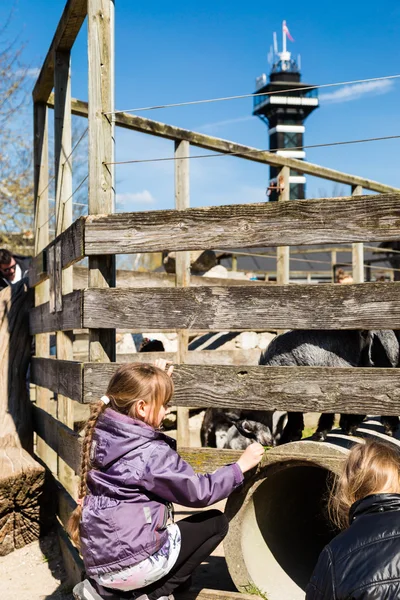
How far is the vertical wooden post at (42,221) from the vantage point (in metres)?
6.38

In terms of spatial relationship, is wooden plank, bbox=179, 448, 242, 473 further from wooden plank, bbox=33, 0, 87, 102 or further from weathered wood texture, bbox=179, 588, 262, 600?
wooden plank, bbox=33, 0, 87, 102

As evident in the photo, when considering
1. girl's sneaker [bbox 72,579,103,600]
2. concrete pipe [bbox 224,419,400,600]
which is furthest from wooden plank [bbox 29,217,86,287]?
girl's sneaker [bbox 72,579,103,600]

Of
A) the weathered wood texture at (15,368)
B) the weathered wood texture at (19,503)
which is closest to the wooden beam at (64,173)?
the weathered wood texture at (19,503)

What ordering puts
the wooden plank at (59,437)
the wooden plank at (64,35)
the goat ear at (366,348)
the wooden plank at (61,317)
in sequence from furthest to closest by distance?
the wooden plank at (64,35)
the wooden plank at (59,437)
the wooden plank at (61,317)
the goat ear at (366,348)

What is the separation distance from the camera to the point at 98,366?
391cm

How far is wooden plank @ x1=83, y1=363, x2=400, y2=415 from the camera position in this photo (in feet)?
10.9

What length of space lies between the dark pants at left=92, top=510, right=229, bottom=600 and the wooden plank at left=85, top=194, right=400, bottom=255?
129 cm

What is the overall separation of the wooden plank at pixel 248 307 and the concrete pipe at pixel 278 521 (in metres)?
0.57

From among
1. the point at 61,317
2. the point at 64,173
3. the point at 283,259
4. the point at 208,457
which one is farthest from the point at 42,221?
the point at 208,457

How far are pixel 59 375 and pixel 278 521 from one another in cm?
173

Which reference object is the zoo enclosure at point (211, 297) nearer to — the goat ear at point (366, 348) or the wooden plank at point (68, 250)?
the wooden plank at point (68, 250)

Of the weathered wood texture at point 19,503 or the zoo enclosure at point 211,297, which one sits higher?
the zoo enclosure at point 211,297

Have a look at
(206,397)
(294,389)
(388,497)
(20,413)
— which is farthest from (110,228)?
(20,413)

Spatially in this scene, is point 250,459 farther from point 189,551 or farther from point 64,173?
point 64,173
